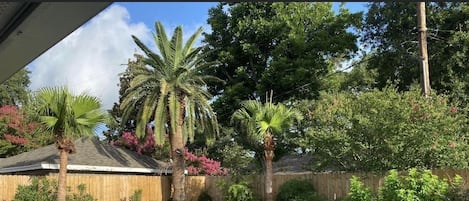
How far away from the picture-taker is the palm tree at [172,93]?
19109 millimetres

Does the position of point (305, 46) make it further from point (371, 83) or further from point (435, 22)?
point (435, 22)

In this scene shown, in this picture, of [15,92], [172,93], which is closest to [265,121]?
[172,93]

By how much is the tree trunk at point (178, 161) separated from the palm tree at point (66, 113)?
4.68 meters

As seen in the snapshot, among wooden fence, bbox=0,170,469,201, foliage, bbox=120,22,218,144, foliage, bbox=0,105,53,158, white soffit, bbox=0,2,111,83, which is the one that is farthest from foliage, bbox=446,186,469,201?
foliage, bbox=0,105,53,158

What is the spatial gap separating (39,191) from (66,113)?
298 cm

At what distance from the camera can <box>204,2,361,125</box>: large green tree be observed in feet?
81.9

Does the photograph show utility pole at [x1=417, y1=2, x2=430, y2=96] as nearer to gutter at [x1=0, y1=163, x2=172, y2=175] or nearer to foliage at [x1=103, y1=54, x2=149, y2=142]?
gutter at [x1=0, y1=163, x2=172, y2=175]

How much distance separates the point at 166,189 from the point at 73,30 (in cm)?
1895

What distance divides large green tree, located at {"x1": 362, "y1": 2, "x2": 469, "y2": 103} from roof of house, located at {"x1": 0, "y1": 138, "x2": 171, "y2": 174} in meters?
9.98

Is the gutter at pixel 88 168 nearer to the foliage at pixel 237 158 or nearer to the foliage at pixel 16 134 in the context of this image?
the foliage at pixel 237 158

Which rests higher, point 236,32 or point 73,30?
point 236,32

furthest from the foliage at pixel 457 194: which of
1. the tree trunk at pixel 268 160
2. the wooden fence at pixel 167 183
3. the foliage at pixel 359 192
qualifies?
the tree trunk at pixel 268 160

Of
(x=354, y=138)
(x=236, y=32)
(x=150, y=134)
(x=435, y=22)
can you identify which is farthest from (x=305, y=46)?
(x=354, y=138)

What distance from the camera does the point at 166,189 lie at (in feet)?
67.9
